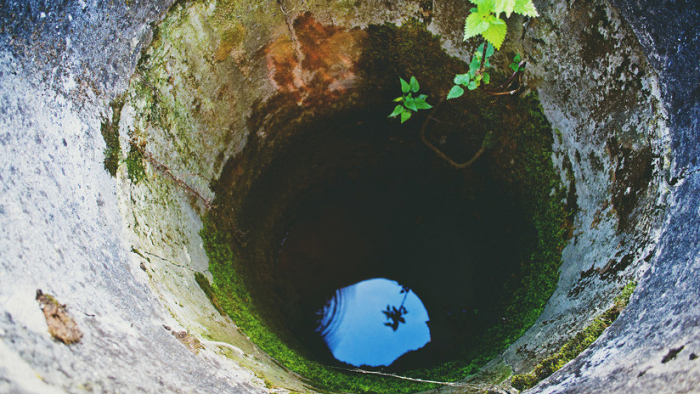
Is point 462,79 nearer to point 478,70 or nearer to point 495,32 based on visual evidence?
point 478,70

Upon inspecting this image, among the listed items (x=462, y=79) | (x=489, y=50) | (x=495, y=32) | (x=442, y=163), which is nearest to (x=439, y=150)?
(x=442, y=163)

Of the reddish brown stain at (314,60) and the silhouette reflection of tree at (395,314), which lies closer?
the reddish brown stain at (314,60)

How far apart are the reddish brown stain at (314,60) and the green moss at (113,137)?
1.04 m

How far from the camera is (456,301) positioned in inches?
113

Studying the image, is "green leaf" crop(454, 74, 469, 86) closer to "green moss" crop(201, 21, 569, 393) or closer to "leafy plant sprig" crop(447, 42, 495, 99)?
"leafy plant sprig" crop(447, 42, 495, 99)

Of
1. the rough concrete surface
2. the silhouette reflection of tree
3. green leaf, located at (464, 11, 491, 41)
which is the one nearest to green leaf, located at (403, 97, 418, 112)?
green leaf, located at (464, 11, 491, 41)

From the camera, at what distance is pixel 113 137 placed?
70.0 inches

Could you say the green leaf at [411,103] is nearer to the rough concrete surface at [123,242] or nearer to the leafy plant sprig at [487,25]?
the leafy plant sprig at [487,25]

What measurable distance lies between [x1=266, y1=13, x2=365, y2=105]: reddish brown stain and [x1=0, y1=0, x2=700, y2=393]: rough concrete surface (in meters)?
0.84

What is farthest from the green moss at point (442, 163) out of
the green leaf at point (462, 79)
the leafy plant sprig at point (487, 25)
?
the leafy plant sprig at point (487, 25)

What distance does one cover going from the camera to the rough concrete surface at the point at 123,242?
1204mm

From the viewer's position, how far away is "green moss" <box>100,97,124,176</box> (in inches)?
67.8

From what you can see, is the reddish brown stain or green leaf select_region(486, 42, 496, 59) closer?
green leaf select_region(486, 42, 496, 59)

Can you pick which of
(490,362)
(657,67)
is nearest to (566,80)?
(657,67)
